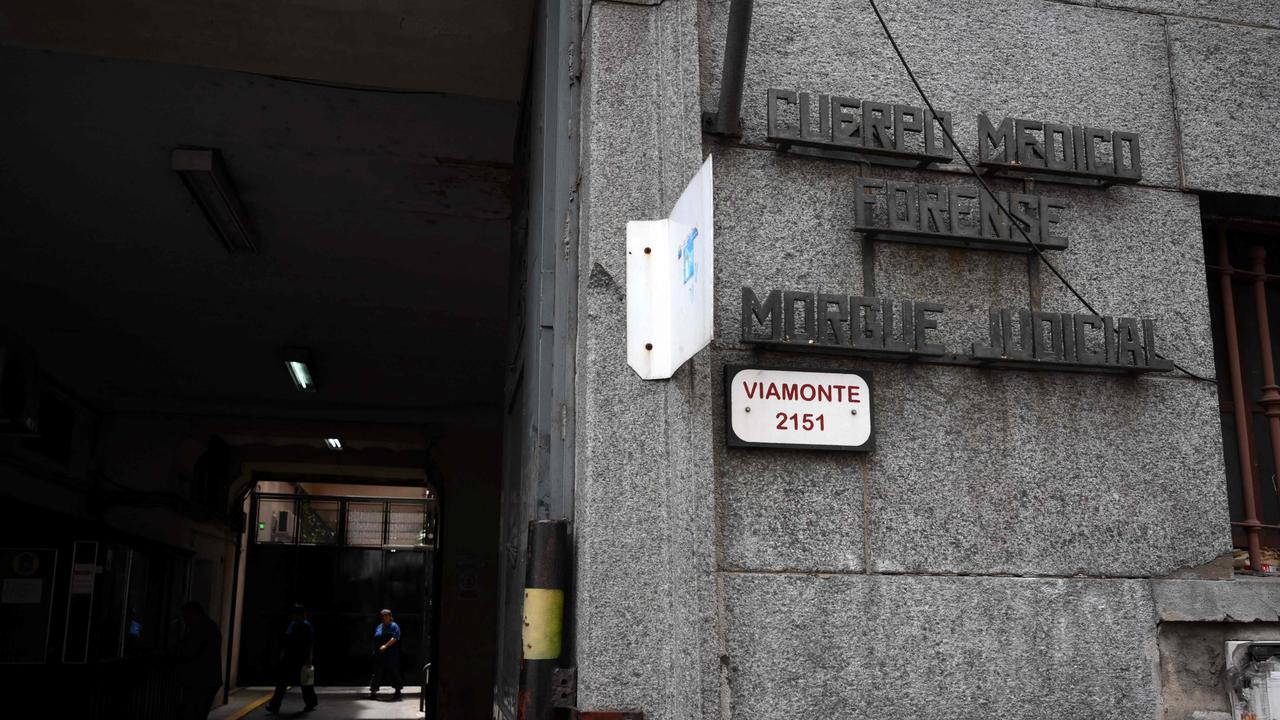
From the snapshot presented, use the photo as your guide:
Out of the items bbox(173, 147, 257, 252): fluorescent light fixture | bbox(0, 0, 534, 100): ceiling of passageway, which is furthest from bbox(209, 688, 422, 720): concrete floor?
bbox(0, 0, 534, 100): ceiling of passageway

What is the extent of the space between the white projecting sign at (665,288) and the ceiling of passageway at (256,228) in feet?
10.5

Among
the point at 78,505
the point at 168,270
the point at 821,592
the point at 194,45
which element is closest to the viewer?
the point at 821,592

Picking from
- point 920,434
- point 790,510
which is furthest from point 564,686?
point 920,434

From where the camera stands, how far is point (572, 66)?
3918mm

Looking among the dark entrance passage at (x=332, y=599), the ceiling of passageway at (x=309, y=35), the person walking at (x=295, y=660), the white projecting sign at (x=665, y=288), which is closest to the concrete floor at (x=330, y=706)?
the person walking at (x=295, y=660)

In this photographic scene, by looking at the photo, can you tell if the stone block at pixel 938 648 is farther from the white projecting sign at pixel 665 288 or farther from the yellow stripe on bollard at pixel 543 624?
the white projecting sign at pixel 665 288

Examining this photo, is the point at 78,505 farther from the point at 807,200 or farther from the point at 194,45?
the point at 807,200

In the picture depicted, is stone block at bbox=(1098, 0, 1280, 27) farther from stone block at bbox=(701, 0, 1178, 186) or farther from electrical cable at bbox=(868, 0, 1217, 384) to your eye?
electrical cable at bbox=(868, 0, 1217, 384)

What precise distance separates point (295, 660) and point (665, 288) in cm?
1718

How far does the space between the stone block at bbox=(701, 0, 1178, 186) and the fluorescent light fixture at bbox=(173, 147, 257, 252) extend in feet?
14.4

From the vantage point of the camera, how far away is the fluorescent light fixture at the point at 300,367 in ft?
A: 37.4

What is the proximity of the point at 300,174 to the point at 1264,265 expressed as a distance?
5549 mm

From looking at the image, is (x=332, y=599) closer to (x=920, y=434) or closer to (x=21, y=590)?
(x=21, y=590)

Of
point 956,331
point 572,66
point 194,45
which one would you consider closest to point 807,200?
point 956,331
